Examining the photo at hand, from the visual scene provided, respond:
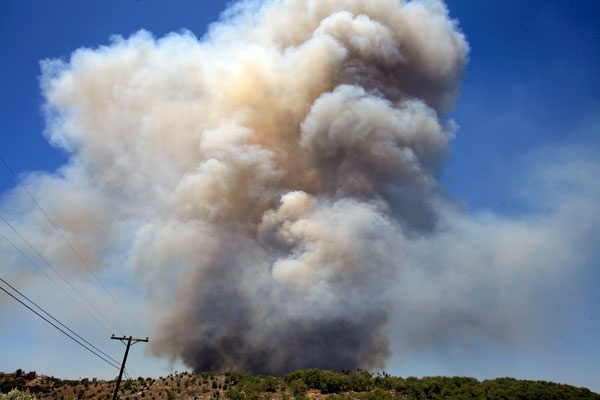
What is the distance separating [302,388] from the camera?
40750 mm

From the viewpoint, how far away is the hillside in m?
37.1

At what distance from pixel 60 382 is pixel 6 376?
7749 millimetres

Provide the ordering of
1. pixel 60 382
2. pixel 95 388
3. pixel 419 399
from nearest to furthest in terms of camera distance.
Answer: pixel 419 399 < pixel 95 388 < pixel 60 382

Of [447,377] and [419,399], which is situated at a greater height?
[447,377]

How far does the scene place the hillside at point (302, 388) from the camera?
37062 millimetres

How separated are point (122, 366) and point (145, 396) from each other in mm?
11521

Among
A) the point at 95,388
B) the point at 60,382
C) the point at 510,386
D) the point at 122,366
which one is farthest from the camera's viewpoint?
the point at 60,382

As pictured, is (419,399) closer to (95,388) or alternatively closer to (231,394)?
(231,394)

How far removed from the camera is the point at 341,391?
134 ft

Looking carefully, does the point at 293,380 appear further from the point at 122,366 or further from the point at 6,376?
the point at 6,376

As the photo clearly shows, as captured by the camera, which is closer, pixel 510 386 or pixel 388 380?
pixel 510 386

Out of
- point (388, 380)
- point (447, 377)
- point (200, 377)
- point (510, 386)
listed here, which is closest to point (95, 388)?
point (200, 377)

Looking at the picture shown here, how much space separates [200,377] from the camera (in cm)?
4566

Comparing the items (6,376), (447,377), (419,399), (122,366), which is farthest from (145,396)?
(447,377)
